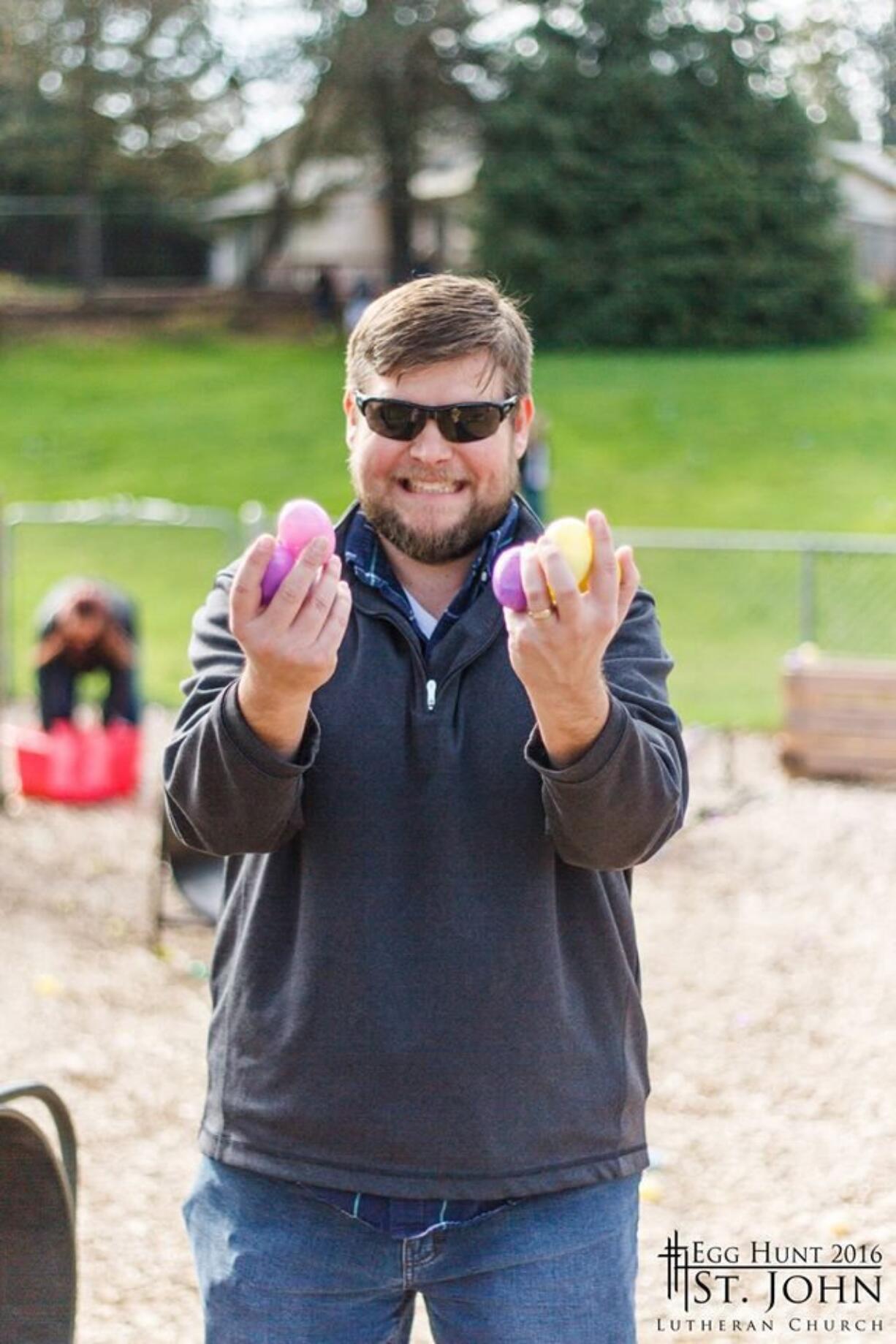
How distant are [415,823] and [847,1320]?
2.63 meters

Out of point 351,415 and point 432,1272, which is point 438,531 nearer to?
point 351,415

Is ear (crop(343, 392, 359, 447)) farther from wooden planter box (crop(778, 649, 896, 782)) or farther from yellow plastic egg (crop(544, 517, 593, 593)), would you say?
wooden planter box (crop(778, 649, 896, 782))

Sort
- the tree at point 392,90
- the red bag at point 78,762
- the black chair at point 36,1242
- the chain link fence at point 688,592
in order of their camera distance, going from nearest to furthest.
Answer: the black chair at point 36,1242 < the red bag at point 78,762 < the chain link fence at point 688,592 < the tree at point 392,90

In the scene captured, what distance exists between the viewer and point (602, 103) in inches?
1389

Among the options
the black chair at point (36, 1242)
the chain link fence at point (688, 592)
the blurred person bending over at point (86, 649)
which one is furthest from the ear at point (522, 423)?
the chain link fence at point (688, 592)

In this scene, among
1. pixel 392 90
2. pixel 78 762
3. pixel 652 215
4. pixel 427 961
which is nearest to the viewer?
pixel 427 961

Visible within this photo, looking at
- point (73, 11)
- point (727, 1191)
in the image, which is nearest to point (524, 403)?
point (727, 1191)

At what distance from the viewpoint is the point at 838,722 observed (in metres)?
10.7

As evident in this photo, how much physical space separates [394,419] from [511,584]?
16.0 inches

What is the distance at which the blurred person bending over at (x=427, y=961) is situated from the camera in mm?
2242

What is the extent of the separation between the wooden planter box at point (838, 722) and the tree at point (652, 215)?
2454cm

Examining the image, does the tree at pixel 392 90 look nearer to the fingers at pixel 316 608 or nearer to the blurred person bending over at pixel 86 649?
the blurred person bending over at pixel 86 649

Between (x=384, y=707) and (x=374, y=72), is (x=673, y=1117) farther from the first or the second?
(x=374, y=72)

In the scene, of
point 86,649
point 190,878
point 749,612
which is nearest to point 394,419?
point 190,878
